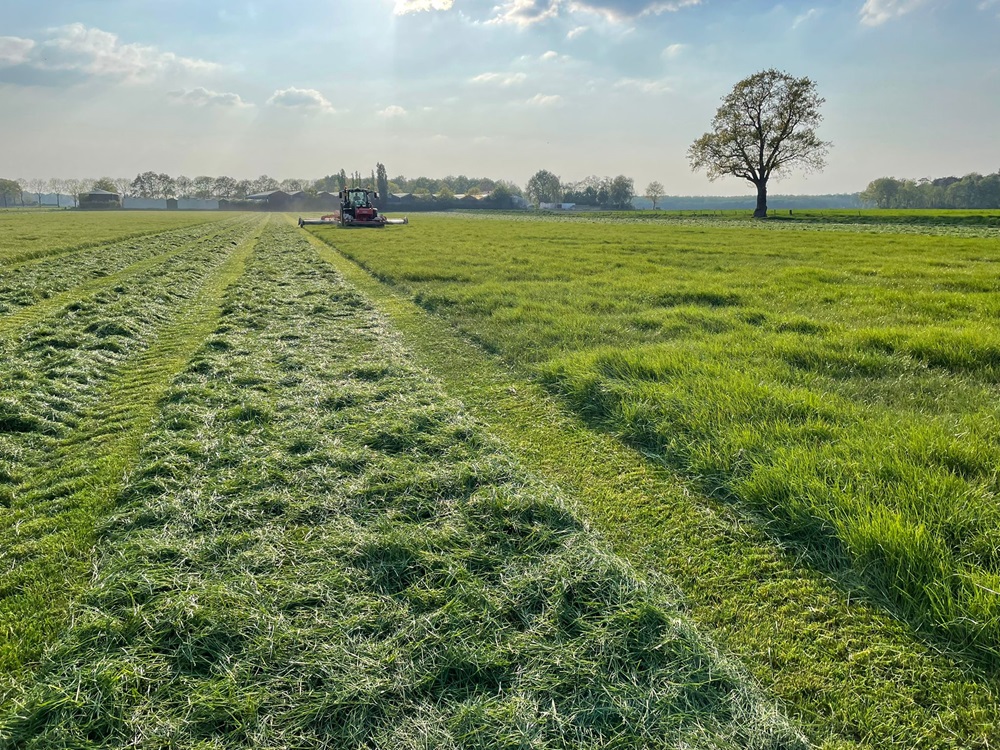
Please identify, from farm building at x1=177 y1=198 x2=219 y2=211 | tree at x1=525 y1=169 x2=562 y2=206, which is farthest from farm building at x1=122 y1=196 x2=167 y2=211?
tree at x1=525 y1=169 x2=562 y2=206

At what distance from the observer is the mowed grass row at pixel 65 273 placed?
12008 millimetres

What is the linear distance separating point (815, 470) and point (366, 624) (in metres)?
3.29

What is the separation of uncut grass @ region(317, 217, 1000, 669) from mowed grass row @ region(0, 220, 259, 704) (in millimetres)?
4363

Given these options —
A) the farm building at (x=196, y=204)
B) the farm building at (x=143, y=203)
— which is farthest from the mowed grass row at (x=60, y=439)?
the farm building at (x=143, y=203)

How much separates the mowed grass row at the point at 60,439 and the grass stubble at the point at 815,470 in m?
3.40

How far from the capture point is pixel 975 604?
2527mm

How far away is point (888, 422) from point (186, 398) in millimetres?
7235

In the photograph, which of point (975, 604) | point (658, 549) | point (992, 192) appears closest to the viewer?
point (975, 604)

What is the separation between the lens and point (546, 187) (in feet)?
558

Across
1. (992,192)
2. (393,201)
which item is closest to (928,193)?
(992,192)

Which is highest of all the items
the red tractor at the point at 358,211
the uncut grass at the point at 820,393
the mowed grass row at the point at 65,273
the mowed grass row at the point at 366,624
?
the red tractor at the point at 358,211

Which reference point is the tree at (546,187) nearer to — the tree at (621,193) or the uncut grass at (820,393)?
the tree at (621,193)

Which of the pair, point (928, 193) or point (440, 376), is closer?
point (440, 376)

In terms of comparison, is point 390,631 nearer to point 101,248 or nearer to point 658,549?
point 658,549
